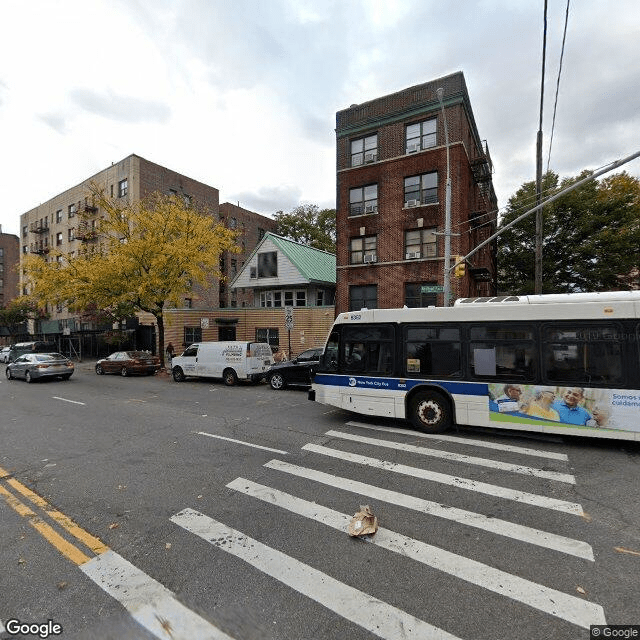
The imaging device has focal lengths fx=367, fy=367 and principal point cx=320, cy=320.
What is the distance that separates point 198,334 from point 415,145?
19.6 m

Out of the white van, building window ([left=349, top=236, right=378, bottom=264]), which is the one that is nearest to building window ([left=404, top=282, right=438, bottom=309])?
building window ([left=349, top=236, right=378, bottom=264])

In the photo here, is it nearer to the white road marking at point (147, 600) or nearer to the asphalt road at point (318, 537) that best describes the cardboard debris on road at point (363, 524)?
the asphalt road at point (318, 537)

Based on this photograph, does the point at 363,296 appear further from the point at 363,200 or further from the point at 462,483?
the point at 462,483

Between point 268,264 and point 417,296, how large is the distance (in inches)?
493

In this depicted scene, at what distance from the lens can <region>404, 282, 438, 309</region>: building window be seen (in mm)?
20688

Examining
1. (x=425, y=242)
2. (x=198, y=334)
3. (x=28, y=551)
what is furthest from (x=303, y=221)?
(x=28, y=551)

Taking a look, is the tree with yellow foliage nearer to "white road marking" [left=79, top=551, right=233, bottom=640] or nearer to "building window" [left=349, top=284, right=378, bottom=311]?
"building window" [left=349, top=284, right=378, bottom=311]

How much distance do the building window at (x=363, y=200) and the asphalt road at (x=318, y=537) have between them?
17.5 m

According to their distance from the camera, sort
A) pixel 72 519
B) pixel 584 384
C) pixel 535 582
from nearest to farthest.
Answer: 1. pixel 535 582
2. pixel 72 519
3. pixel 584 384

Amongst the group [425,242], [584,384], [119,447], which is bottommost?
[119,447]

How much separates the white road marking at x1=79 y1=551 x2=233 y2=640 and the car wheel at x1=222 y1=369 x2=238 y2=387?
12.6 meters

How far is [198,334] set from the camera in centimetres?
2773

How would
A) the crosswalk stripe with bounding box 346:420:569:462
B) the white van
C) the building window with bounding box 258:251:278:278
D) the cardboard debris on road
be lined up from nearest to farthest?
the cardboard debris on road, the crosswalk stripe with bounding box 346:420:569:462, the white van, the building window with bounding box 258:251:278:278

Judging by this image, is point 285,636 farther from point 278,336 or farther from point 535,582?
point 278,336
